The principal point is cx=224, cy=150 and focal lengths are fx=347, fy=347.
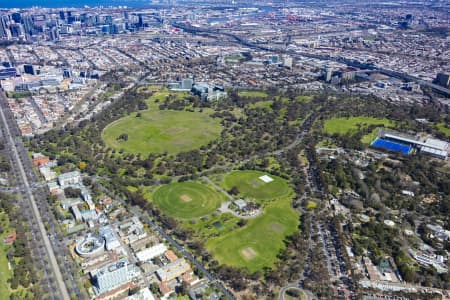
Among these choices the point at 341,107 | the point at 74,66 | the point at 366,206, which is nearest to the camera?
the point at 366,206

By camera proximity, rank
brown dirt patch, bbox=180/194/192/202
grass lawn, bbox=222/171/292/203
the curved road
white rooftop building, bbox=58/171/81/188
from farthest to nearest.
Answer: white rooftop building, bbox=58/171/81/188
grass lawn, bbox=222/171/292/203
brown dirt patch, bbox=180/194/192/202
the curved road

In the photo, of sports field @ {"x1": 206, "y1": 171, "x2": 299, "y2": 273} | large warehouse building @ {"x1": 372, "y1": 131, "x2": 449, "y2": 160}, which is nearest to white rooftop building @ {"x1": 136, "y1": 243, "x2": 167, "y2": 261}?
sports field @ {"x1": 206, "y1": 171, "x2": 299, "y2": 273}

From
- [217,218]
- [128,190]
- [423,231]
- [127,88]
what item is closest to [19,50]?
[127,88]

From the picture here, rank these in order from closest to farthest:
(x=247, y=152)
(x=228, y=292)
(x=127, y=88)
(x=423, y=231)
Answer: (x=228, y=292) < (x=423, y=231) < (x=247, y=152) < (x=127, y=88)

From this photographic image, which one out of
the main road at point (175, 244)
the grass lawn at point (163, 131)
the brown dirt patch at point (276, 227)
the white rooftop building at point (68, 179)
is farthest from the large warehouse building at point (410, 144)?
the white rooftop building at point (68, 179)

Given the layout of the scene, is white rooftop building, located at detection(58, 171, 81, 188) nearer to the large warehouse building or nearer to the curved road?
the curved road

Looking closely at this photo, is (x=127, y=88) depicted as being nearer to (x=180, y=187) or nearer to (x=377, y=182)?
(x=180, y=187)

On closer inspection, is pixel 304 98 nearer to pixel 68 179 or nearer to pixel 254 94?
pixel 254 94
